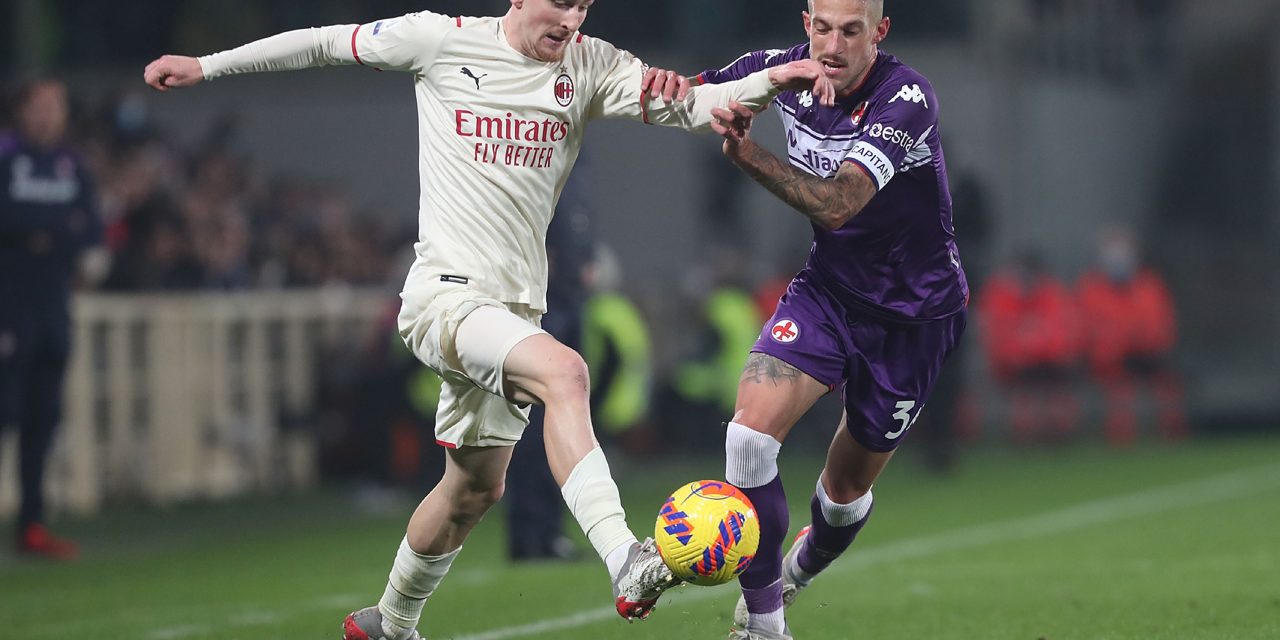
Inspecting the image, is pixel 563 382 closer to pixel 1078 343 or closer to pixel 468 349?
pixel 468 349

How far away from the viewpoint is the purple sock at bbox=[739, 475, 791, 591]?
249 inches

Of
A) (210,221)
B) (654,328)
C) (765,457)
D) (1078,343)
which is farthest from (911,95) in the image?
(1078,343)

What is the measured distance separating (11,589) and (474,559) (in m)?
2.48

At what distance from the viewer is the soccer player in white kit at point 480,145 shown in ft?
19.9

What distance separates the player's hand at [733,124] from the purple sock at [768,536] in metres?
1.18

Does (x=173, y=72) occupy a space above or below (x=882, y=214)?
above

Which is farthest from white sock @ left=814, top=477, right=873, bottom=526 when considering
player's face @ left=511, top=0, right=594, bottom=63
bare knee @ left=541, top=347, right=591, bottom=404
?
player's face @ left=511, top=0, right=594, bottom=63

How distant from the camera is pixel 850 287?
662cm

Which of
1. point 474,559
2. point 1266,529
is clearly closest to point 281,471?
point 474,559

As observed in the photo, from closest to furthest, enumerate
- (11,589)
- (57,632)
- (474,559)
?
1. (57,632)
2. (11,589)
3. (474,559)

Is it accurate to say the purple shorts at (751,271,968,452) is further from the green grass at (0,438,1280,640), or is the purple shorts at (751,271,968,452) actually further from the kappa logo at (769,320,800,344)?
the green grass at (0,438,1280,640)

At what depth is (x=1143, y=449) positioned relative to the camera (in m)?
18.3

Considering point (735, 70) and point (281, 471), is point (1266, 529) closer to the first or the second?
point (735, 70)

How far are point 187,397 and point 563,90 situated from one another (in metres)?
9.62
